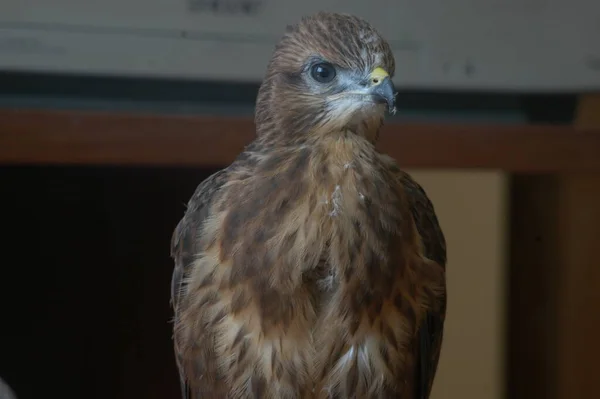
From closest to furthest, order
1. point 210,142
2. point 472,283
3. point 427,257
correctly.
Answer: point 427,257, point 210,142, point 472,283

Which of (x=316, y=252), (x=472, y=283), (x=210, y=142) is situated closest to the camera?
(x=316, y=252)

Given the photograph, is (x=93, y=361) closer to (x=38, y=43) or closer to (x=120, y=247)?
(x=120, y=247)

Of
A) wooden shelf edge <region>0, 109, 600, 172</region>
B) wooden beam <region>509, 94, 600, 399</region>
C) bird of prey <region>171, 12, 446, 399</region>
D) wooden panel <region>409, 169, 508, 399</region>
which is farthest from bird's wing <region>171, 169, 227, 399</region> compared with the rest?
wooden beam <region>509, 94, 600, 399</region>

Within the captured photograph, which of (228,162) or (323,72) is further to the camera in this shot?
(228,162)

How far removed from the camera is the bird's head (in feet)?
2.39

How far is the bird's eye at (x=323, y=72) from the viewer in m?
0.75

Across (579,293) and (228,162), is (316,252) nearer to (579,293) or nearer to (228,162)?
(228,162)

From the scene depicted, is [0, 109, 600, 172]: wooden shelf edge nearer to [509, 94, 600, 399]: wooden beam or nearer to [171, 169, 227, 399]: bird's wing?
[509, 94, 600, 399]: wooden beam

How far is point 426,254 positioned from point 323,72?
0.25 meters

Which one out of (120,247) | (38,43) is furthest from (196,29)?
(120,247)

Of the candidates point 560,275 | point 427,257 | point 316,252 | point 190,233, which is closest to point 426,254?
point 427,257

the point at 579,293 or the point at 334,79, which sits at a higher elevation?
the point at 334,79

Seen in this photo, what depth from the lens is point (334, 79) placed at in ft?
2.47

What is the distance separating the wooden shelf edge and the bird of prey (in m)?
0.31
